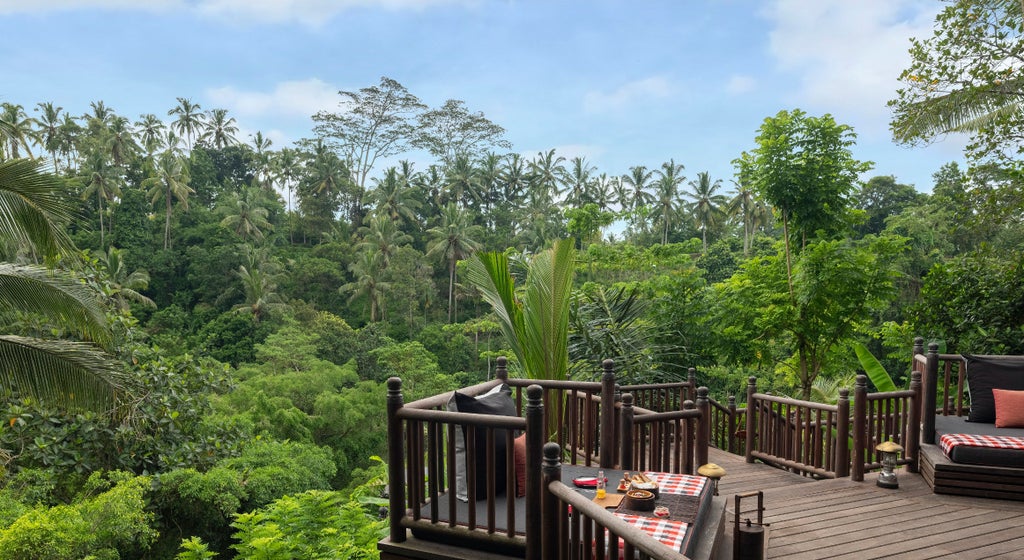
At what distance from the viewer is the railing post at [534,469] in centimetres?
242

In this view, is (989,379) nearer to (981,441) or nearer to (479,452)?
(981,441)

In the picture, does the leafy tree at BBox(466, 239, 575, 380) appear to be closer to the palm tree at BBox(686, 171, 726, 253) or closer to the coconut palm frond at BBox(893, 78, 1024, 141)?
the coconut palm frond at BBox(893, 78, 1024, 141)

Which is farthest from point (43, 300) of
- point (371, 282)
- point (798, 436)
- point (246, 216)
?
point (246, 216)

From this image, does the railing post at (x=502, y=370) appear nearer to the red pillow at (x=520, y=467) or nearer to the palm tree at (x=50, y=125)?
the red pillow at (x=520, y=467)

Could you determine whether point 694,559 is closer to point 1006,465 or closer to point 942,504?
point 942,504

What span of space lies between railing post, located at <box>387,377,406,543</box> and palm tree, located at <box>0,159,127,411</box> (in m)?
3.51

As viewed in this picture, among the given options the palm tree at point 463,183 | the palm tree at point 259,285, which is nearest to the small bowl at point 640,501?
the palm tree at point 259,285

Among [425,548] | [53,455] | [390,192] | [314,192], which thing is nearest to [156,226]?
[314,192]

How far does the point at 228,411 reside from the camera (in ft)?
43.8

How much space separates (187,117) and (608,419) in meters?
45.1

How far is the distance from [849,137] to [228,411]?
12745 mm

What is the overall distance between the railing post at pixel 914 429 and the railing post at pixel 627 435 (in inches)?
119

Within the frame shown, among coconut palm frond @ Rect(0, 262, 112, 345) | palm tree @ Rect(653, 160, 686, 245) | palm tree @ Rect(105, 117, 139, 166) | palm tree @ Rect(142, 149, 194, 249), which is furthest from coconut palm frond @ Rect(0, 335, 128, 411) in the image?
palm tree @ Rect(105, 117, 139, 166)

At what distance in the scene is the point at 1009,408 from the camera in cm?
496
